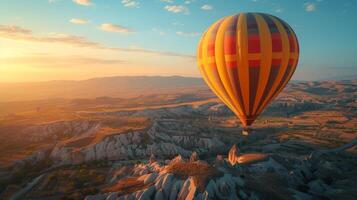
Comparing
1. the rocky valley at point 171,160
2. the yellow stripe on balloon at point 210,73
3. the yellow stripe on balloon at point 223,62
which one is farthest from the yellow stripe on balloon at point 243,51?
the rocky valley at point 171,160

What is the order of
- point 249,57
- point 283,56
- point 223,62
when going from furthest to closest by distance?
point 223,62, point 283,56, point 249,57

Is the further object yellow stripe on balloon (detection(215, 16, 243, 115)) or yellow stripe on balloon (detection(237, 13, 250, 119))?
yellow stripe on balloon (detection(215, 16, 243, 115))

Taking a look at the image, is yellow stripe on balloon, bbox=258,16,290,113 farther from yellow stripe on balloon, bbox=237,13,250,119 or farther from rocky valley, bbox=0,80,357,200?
rocky valley, bbox=0,80,357,200

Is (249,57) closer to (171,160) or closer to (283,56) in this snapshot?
(283,56)

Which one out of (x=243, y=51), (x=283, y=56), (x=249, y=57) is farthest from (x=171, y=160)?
(x=283, y=56)

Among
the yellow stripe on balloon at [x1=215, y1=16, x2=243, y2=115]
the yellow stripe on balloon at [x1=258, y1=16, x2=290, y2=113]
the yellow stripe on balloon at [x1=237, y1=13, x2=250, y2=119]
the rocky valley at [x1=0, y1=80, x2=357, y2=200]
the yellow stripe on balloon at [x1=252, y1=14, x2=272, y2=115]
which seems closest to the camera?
the yellow stripe on balloon at [x1=252, y1=14, x2=272, y2=115]

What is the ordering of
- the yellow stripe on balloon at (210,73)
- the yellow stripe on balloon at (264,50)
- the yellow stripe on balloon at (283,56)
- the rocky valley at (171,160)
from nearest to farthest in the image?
the yellow stripe on balloon at (264,50) → the yellow stripe on balloon at (283,56) → the yellow stripe on balloon at (210,73) → the rocky valley at (171,160)

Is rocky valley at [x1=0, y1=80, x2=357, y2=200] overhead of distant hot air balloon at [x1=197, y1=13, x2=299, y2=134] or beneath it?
beneath

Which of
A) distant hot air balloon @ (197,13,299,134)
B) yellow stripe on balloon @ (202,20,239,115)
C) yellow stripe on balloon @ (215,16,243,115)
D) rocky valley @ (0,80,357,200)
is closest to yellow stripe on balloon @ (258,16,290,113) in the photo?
distant hot air balloon @ (197,13,299,134)

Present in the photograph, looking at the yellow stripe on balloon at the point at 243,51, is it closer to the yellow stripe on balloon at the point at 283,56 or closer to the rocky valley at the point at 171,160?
the yellow stripe on balloon at the point at 283,56
